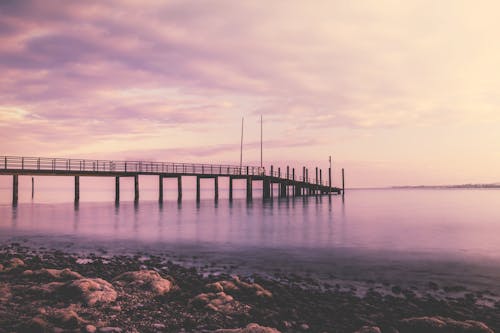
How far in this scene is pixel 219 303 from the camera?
7203 millimetres

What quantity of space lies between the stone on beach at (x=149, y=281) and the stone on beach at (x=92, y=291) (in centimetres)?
69

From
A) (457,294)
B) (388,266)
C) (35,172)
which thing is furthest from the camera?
(35,172)

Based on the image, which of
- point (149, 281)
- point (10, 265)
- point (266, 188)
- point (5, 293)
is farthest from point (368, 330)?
point (266, 188)

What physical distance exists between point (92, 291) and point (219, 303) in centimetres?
248

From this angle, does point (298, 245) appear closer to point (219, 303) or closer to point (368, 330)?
point (219, 303)

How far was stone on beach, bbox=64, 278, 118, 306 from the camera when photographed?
720 centimetres

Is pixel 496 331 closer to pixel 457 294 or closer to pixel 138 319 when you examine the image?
pixel 457 294

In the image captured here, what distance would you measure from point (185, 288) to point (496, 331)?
20.0 ft

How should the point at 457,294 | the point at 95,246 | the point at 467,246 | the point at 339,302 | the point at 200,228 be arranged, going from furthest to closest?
the point at 200,228 < the point at 467,246 < the point at 95,246 < the point at 457,294 < the point at 339,302

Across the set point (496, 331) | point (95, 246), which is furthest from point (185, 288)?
point (95, 246)

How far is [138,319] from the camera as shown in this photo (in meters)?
6.47

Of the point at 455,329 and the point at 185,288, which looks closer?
the point at 455,329

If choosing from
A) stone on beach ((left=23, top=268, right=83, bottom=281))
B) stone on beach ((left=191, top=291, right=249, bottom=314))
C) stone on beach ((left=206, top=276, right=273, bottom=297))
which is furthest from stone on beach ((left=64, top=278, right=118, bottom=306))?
stone on beach ((left=206, top=276, right=273, bottom=297))

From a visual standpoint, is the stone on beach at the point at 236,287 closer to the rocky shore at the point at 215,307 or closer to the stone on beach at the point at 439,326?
the rocky shore at the point at 215,307
